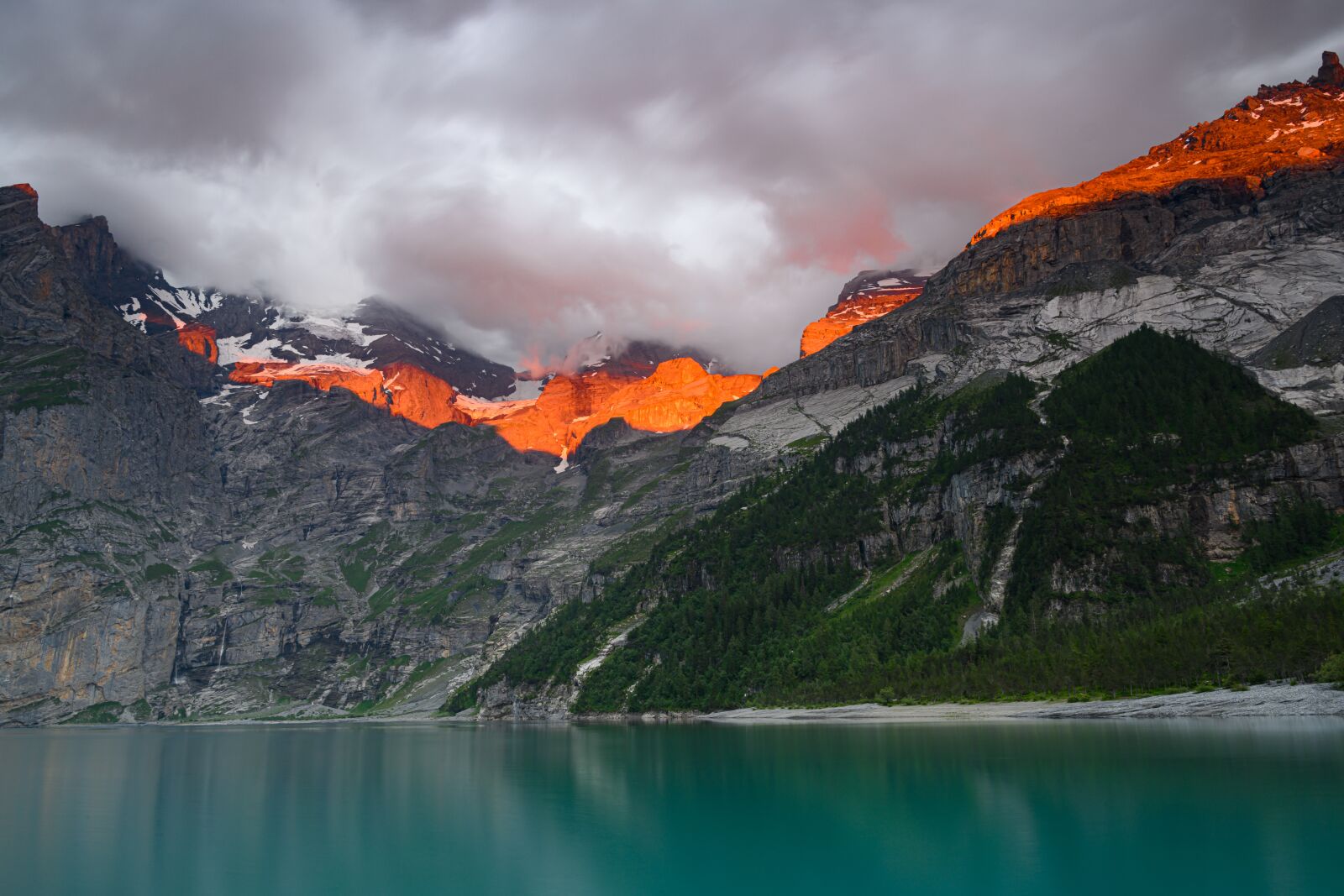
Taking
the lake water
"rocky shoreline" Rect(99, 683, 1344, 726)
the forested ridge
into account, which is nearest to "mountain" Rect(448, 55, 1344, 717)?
the forested ridge

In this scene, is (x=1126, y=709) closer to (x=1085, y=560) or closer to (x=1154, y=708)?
(x=1154, y=708)

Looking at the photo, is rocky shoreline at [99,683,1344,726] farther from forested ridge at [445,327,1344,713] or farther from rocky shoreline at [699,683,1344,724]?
forested ridge at [445,327,1344,713]

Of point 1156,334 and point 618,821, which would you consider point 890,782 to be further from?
point 1156,334

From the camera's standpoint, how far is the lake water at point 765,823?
32219mm

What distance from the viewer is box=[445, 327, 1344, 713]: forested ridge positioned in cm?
9975

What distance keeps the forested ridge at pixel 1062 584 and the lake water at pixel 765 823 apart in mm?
25975

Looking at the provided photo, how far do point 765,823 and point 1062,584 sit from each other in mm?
111205

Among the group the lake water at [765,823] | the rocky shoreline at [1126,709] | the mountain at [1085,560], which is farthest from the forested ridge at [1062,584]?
the lake water at [765,823]

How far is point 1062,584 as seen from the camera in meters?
140

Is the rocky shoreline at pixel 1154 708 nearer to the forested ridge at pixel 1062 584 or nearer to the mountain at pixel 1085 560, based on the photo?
the forested ridge at pixel 1062 584

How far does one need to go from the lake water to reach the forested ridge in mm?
25975

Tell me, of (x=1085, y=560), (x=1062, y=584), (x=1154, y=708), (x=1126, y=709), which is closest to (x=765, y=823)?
(x=1154, y=708)

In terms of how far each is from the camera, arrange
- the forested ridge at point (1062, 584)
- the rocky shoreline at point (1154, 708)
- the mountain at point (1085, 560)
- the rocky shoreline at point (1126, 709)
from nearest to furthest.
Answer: the rocky shoreline at point (1154, 708), the rocky shoreline at point (1126, 709), the forested ridge at point (1062, 584), the mountain at point (1085, 560)

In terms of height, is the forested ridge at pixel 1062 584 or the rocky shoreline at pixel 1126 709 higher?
the forested ridge at pixel 1062 584
